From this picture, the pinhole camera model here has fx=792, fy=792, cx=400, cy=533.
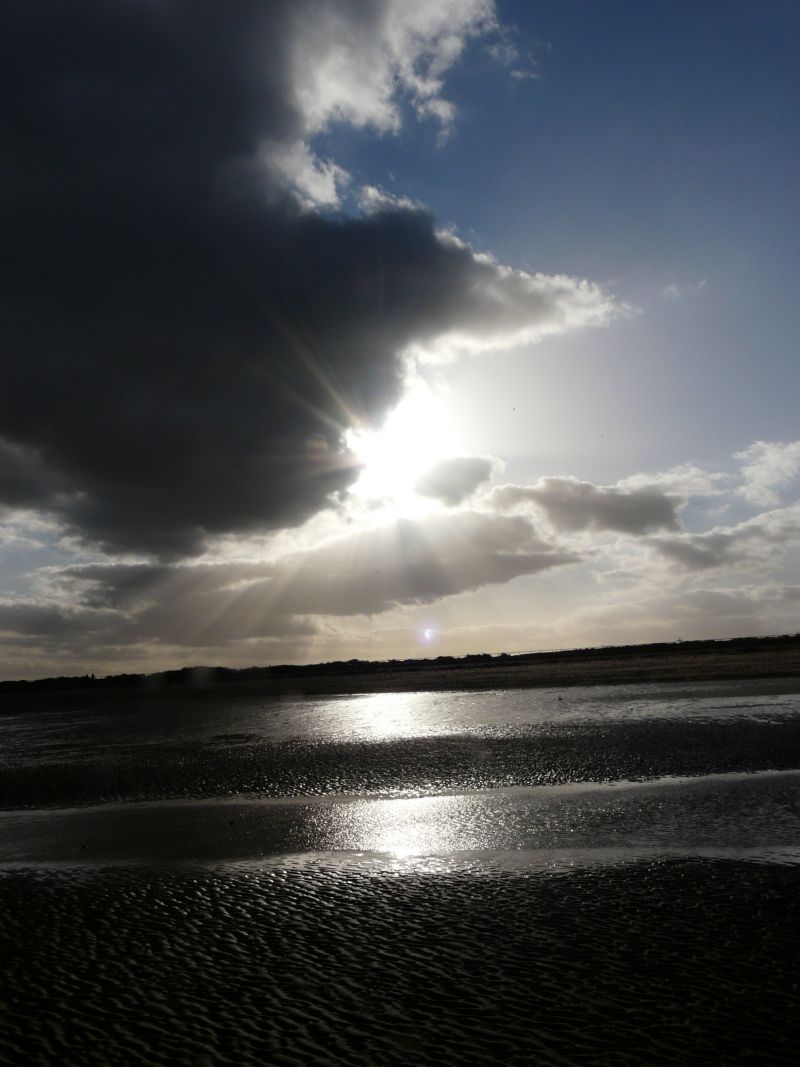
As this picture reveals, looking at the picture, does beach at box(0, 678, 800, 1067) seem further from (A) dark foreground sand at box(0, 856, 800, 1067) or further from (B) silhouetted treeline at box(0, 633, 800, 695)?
(B) silhouetted treeline at box(0, 633, 800, 695)

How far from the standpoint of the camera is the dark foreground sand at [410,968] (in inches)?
191

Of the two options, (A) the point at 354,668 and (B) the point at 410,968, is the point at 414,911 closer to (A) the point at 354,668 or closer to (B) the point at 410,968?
(B) the point at 410,968

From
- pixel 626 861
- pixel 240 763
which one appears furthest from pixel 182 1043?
pixel 240 763

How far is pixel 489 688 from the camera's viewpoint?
42.0 metres

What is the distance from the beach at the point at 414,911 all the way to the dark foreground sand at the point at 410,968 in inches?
1.0

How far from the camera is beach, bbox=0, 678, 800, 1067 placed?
5.01 m

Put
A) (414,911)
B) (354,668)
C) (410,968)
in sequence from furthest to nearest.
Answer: (354,668) < (414,911) < (410,968)

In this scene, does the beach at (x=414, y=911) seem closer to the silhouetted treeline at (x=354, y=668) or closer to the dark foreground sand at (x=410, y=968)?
the dark foreground sand at (x=410, y=968)

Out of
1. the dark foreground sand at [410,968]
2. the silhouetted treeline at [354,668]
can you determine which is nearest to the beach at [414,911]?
the dark foreground sand at [410,968]

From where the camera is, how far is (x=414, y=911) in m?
7.41

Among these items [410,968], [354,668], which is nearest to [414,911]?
[410,968]

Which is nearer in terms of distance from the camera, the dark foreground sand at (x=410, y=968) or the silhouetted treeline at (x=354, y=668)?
the dark foreground sand at (x=410, y=968)

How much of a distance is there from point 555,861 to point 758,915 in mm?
2535

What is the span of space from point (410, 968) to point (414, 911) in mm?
1365
